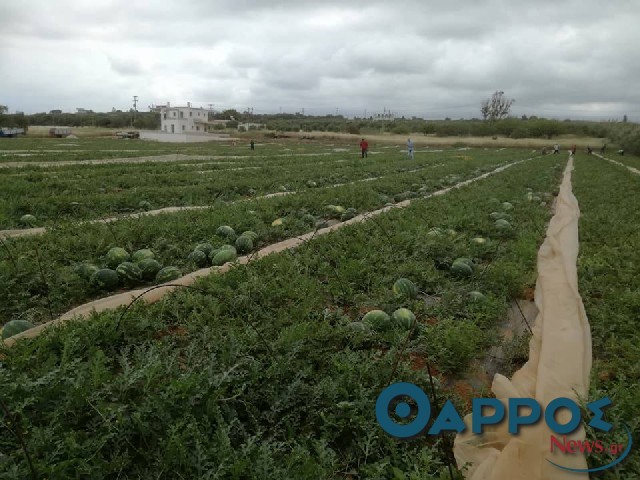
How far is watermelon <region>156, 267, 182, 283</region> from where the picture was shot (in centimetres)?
579

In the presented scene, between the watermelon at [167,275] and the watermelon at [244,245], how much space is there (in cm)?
156

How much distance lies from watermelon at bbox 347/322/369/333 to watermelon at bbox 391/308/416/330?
0.39 m

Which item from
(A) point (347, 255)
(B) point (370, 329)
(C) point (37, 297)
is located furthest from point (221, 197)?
(B) point (370, 329)

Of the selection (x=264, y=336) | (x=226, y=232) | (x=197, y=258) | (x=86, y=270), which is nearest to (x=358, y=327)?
(x=264, y=336)

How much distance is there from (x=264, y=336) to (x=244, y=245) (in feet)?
10.9

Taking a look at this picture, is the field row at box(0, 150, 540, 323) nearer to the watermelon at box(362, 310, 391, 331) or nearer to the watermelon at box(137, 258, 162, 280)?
the watermelon at box(137, 258, 162, 280)

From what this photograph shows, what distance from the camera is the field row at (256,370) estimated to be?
8.71 feet

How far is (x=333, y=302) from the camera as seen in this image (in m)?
5.28

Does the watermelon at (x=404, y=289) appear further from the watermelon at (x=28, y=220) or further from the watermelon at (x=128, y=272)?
the watermelon at (x=28, y=220)

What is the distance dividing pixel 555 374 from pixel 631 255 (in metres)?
4.64

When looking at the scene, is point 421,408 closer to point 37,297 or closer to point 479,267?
point 479,267

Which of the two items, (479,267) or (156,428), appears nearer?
(156,428)

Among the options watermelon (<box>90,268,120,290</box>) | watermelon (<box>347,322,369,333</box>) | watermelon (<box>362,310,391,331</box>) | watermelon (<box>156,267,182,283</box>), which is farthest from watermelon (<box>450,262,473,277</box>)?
watermelon (<box>90,268,120,290</box>)

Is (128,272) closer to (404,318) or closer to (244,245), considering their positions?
(244,245)
